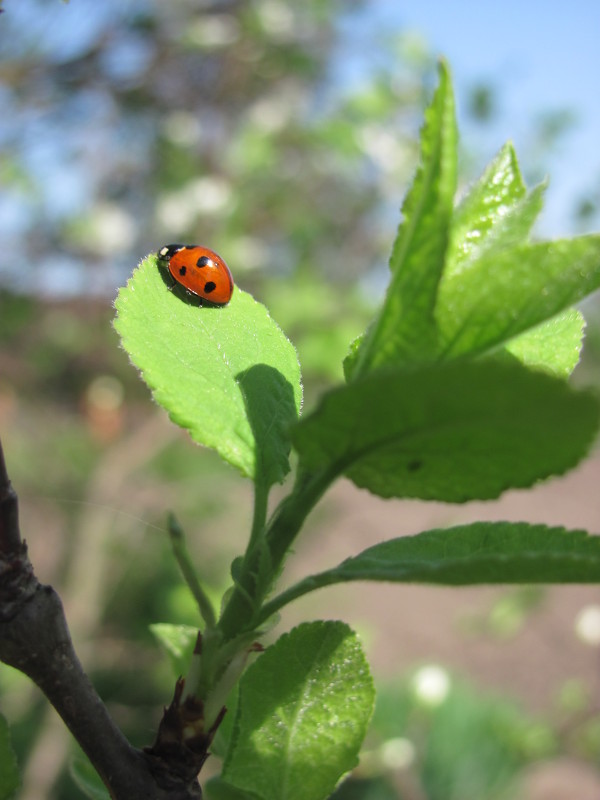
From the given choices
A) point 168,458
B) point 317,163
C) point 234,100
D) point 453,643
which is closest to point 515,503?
point 453,643

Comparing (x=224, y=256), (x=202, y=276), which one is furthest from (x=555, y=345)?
(x=224, y=256)

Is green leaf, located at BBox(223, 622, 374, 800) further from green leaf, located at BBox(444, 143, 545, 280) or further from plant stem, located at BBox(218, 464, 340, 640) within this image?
green leaf, located at BBox(444, 143, 545, 280)

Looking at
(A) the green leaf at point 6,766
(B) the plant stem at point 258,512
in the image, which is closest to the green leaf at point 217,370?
(B) the plant stem at point 258,512

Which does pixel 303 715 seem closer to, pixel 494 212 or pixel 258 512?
pixel 258 512

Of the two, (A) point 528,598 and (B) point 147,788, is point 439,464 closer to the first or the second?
(B) point 147,788

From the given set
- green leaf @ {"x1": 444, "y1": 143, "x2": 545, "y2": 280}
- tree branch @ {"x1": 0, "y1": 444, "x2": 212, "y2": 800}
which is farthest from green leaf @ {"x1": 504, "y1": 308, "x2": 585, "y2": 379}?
tree branch @ {"x1": 0, "y1": 444, "x2": 212, "y2": 800}

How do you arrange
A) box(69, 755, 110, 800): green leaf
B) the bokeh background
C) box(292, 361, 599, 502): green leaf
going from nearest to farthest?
box(292, 361, 599, 502): green leaf < box(69, 755, 110, 800): green leaf < the bokeh background
